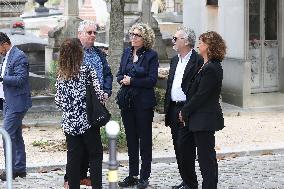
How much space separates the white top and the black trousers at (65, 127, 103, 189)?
1.23 m

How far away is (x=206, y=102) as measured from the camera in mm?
8398

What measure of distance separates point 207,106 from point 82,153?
142 cm

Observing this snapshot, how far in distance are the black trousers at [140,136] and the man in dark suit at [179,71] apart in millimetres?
344

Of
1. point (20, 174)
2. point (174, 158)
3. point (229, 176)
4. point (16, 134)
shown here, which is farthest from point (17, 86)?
point (229, 176)

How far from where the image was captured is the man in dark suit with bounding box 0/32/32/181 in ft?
32.3

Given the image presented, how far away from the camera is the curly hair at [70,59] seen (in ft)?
26.7

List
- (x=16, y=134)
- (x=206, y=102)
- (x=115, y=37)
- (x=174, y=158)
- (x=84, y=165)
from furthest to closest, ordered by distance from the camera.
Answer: (x=115, y=37)
(x=174, y=158)
(x=16, y=134)
(x=84, y=165)
(x=206, y=102)

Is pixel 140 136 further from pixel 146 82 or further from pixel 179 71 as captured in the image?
pixel 179 71

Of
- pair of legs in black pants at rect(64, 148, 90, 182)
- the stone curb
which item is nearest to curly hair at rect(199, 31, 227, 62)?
pair of legs in black pants at rect(64, 148, 90, 182)

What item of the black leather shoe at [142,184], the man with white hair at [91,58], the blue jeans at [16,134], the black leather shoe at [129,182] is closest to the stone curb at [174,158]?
the blue jeans at [16,134]

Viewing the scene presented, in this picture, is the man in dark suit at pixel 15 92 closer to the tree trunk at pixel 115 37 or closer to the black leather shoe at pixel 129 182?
the black leather shoe at pixel 129 182

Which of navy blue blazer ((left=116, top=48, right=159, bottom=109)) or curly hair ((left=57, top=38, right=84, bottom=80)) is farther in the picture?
navy blue blazer ((left=116, top=48, right=159, bottom=109))

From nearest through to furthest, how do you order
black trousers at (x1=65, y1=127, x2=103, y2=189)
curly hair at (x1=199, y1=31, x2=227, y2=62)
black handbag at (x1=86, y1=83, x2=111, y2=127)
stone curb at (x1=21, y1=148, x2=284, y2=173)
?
black handbag at (x1=86, y1=83, x2=111, y2=127) < black trousers at (x1=65, y1=127, x2=103, y2=189) < curly hair at (x1=199, y1=31, x2=227, y2=62) < stone curb at (x1=21, y1=148, x2=284, y2=173)

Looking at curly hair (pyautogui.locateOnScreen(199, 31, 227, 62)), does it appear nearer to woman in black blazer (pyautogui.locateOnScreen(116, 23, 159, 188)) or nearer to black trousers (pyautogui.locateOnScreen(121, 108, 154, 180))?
woman in black blazer (pyautogui.locateOnScreen(116, 23, 159, 188))
